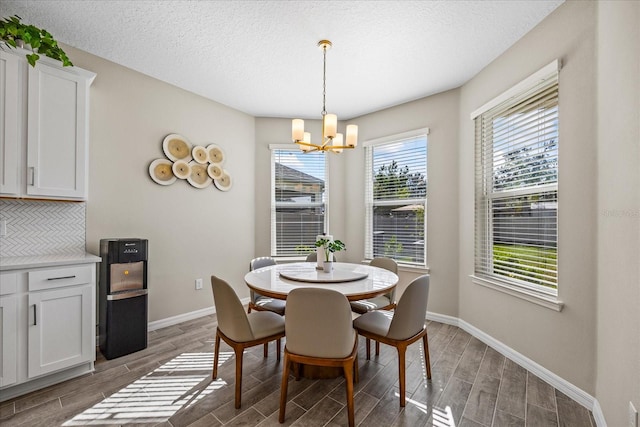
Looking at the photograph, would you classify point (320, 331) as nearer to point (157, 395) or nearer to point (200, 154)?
point (157, 395)

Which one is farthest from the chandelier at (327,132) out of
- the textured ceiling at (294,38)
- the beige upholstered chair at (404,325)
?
the beige upholstered chair at (404,325)

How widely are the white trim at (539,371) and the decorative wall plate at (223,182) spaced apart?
3.45m

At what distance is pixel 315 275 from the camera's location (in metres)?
2.38

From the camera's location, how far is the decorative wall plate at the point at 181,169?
3.37 metres

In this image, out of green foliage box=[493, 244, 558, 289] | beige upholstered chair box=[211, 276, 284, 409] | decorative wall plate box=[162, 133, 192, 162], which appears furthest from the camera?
decorative wall plate box=[162, 133, 192, 162]

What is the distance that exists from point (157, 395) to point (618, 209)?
3.10m

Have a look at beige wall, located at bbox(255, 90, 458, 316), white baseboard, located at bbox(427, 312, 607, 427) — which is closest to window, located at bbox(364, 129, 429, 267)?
beige wall, located at bbox(255, 90, 458, 316)

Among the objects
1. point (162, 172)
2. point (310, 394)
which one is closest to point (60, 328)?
point (162, 172)

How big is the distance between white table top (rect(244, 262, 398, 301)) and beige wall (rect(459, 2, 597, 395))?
3.96 feet

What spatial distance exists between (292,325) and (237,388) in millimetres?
611

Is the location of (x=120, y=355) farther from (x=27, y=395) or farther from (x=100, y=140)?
(x=100, y=140)

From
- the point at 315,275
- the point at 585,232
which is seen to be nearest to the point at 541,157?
the point at 585,232

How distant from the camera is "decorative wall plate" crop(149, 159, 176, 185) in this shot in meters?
3.19

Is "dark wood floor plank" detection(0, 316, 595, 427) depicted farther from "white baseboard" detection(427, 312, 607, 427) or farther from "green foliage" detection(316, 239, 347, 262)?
"green foliage" detection(316, 239, 347, 262)
